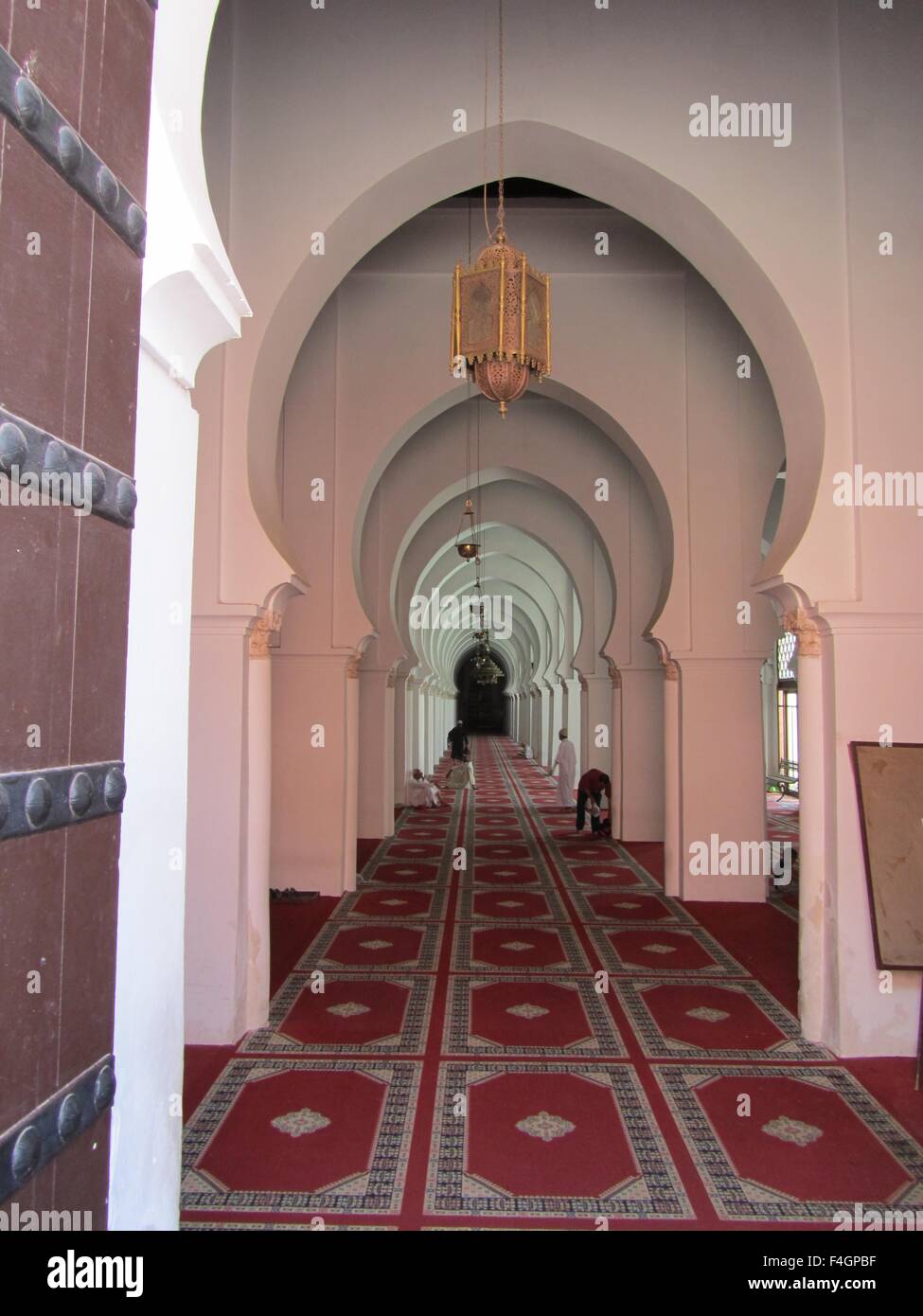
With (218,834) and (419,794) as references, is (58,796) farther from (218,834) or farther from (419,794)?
(419,794)

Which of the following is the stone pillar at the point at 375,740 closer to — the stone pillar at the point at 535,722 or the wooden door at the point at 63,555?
the wooden door at the point at 63,555

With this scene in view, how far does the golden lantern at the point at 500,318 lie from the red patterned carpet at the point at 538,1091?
3.04m

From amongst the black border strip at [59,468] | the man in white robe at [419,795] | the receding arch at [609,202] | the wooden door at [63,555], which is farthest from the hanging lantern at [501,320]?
the man in white robe at [419,795]

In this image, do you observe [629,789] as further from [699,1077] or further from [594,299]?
[699,1077]

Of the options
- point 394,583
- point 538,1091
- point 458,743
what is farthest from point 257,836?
point 458,743

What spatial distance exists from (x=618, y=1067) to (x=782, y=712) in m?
13.2

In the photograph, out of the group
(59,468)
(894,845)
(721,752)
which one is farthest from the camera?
(721,752)

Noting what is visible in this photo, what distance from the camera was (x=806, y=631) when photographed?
168 inches

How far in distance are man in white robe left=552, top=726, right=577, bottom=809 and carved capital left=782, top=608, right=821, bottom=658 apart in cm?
734

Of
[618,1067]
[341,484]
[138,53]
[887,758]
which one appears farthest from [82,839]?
[341,484]

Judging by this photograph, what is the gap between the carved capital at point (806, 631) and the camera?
423cm

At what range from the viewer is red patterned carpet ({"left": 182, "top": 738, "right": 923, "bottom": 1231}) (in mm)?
2781

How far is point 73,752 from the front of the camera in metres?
1.06

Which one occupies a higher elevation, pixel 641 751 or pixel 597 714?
pixel 597 714
